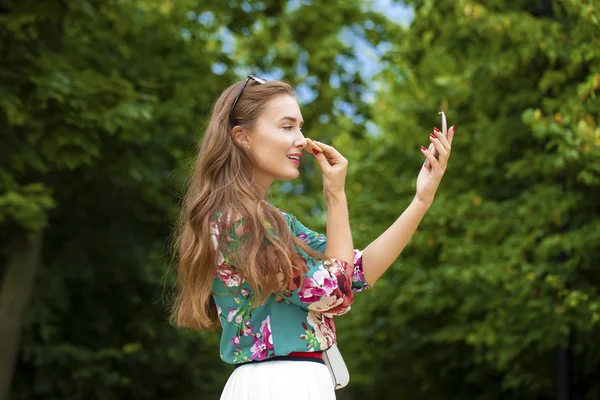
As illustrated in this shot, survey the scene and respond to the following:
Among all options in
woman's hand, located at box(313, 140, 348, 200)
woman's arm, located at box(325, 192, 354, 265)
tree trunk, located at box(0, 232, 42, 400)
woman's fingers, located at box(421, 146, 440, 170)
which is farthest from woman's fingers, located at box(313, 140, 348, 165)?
tree trunk, located at box(0, 232, 42, 400)

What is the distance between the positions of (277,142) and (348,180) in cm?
1061

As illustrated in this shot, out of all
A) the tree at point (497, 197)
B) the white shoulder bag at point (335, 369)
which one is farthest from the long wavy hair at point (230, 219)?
the tree at point (497, 197)

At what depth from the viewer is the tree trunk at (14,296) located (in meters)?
10.2

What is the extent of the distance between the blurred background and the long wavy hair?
4.07 m

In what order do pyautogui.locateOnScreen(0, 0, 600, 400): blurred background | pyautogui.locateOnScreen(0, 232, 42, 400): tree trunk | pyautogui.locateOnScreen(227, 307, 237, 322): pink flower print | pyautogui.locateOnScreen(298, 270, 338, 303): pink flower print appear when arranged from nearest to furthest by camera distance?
pyautogui.locateOnScreen(298, 270, 338, 303): pink flower print
pyautogui.locateOnScreen(227, 307, 237, 322): pink flower print
pyautogui.locateOnScreen(0, 0, 600, 400): blurred background
pyautogui.locateOnScreen(0, 232, 42, 400): tree trunk

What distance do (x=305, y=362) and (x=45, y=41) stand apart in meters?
7.11

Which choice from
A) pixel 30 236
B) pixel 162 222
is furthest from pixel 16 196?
pixel 162 222

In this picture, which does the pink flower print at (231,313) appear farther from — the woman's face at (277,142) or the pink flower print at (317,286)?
the woman's face at (277,142)

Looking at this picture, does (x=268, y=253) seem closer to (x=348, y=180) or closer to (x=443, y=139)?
(x=443, y=139)

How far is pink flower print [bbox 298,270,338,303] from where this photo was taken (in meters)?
2.70

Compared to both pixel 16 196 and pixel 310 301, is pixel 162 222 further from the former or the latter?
pixel 310 301

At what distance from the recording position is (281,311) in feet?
9.11

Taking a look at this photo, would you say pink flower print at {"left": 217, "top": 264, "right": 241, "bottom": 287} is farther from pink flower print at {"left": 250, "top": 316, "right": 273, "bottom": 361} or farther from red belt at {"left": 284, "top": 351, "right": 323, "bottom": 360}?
red belt at {"left": 284, "top": 351, "right": 323, "bottom": 360}

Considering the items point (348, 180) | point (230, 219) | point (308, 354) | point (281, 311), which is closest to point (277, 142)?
point (230, 219)
